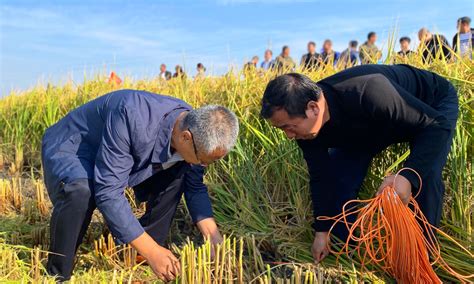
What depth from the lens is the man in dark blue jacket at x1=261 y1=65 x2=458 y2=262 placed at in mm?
1798

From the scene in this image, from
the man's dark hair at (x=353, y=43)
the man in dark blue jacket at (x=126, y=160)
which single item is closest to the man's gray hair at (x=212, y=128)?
the man in dark blue jacket at (x=126, y=160)

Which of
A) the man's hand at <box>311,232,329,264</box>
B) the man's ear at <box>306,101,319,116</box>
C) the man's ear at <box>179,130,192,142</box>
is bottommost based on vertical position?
the man's hand at <box>311,232,329,264</box>

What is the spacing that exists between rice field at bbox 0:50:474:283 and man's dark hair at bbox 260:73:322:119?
558 millimetres

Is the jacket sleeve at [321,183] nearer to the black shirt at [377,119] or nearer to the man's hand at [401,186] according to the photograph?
the black shirt at [377,119]

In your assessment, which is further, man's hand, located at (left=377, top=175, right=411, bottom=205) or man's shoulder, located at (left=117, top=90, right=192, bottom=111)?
man's shoulder, located at (left=117, top=90, right=192, bottom=111)

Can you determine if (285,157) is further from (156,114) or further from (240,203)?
(156,114)

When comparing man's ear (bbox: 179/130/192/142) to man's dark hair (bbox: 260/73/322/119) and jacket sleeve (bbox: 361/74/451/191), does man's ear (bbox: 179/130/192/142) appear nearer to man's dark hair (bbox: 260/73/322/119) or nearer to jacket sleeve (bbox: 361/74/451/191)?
man's dark hair (bbox: 260/73/322/119)

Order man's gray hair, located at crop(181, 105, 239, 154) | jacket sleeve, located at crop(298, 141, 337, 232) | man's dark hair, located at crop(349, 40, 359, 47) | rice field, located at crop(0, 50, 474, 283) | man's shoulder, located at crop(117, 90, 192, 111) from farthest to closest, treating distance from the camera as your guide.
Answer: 1. man's dark hair, located at crop(349, 40, 359, 47)
2. jacket sleeve, located at crop(298, 141, 337, 232)
3. man's shoulder, located at crop(117, 90, 192, 111)
4. rice field, located at crop(0, 50, 474, 283)
5. man's gray hair, located at crop(181, 105, 239, 154)

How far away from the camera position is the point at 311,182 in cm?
213

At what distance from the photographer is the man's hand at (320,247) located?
2.05m

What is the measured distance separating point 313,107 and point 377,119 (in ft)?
0.97

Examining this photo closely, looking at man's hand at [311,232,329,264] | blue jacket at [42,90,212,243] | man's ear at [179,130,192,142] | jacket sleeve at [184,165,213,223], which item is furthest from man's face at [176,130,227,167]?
man's hand at [311,232,329,264]

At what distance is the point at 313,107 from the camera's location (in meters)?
1.82

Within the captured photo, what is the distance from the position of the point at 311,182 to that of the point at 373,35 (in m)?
3.83
